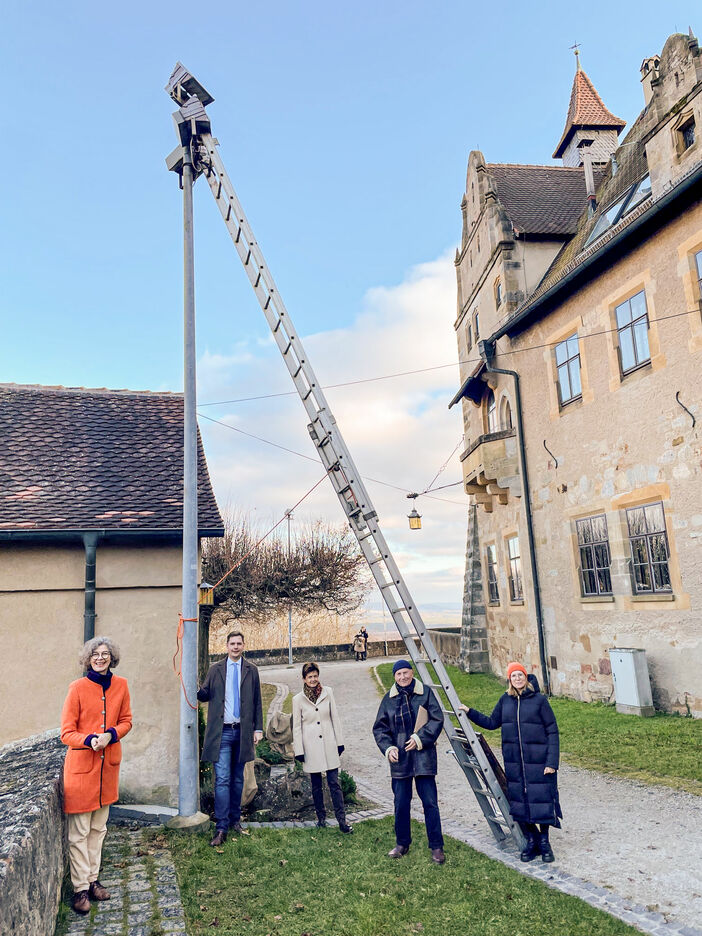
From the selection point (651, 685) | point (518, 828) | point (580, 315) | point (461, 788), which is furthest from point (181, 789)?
point (580, 315)

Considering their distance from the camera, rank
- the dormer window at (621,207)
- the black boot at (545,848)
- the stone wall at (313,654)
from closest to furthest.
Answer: the black boot at (545,848), the dormer window at (621,207), the stone wall at (313,654)

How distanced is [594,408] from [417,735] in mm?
8912

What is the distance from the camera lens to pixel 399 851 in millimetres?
6047

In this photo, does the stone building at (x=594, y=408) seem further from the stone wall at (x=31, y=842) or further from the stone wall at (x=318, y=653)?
the stone wall at (x=318, y=653)

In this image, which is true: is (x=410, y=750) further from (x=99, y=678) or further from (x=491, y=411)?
(x=491, y=411)

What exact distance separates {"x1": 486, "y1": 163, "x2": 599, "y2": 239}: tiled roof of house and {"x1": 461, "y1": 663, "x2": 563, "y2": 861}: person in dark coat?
14.0 m

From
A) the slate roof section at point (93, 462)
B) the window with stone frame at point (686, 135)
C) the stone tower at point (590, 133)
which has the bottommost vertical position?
the slate roof section at point (93, 462)

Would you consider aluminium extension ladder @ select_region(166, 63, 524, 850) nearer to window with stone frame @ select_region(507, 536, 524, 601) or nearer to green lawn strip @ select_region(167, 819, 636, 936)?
green lawn strip @ select_region(167, 819, 636, 936)

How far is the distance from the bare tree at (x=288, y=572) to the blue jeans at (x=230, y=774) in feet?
84.6

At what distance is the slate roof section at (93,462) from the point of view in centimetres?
889

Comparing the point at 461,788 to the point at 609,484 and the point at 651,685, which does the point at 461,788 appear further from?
the point at 609,484

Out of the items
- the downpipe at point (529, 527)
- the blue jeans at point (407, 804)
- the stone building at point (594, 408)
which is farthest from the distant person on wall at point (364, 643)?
the blue jeans at point (407, 804)

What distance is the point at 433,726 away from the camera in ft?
20.1

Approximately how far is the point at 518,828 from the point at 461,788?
331 cm
